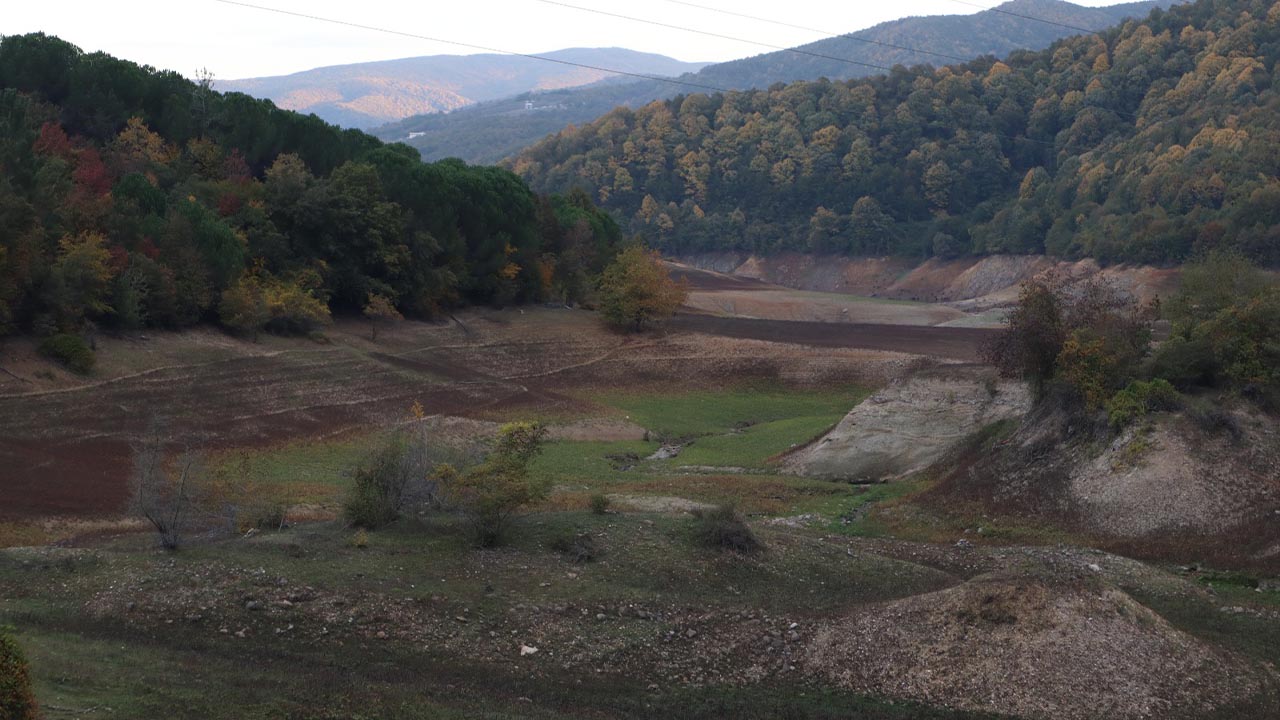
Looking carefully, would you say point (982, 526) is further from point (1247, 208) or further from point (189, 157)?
point (1247, 208)

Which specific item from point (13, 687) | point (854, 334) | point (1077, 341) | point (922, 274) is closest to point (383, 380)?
point (1077, 341)

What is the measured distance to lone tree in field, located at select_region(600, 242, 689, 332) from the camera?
77438 millimetres

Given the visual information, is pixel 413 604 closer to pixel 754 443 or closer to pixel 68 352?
pixel 754 443

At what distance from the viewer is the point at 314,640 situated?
19375mm

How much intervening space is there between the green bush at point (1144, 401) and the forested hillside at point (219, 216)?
132 ft

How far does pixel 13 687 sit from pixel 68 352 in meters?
37.7

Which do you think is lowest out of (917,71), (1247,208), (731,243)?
(731,243)

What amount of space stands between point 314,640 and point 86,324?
1417 inches

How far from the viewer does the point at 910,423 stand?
1692 inches

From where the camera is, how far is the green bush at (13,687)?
12883 mm

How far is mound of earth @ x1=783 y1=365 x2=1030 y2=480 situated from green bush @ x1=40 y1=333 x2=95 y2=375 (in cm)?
2868

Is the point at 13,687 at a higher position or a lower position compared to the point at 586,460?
higher

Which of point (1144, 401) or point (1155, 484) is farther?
point (1144, 401)

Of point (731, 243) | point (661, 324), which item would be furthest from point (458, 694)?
point (731, 243)
